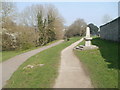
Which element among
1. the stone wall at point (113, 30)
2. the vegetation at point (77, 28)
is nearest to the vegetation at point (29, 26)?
the stone wall at point (113, 30)

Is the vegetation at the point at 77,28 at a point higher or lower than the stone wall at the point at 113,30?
higher

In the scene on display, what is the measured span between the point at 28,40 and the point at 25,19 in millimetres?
9354

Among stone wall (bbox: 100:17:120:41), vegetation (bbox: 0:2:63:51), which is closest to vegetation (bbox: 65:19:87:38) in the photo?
vegetation (bbox: 0:2:63:51)

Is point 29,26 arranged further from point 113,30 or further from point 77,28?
point 77,28

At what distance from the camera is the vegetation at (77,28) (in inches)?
2250

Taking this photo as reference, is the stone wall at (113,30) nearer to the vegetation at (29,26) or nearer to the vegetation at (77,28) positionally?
the vegetation at (29,26)

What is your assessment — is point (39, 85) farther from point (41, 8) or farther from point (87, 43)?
point (41, 8)

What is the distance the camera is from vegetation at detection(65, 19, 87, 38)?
188 ft

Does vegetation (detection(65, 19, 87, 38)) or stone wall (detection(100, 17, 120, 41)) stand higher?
vegetation (detection(65, 19, 87, 38))

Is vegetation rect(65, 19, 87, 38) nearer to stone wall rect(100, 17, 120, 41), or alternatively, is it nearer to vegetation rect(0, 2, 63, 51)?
vegetation rect(0, 2, 63, 51)

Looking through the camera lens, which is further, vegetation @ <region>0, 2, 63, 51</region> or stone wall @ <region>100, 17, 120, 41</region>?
vegetation @ <region>0, 2, 63, 51</region>

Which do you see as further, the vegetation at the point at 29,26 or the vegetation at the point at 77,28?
the vegetation at the point at 77,28

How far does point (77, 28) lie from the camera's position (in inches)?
2265

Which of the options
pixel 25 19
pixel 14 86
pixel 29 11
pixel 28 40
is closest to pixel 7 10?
pixel 28 40
